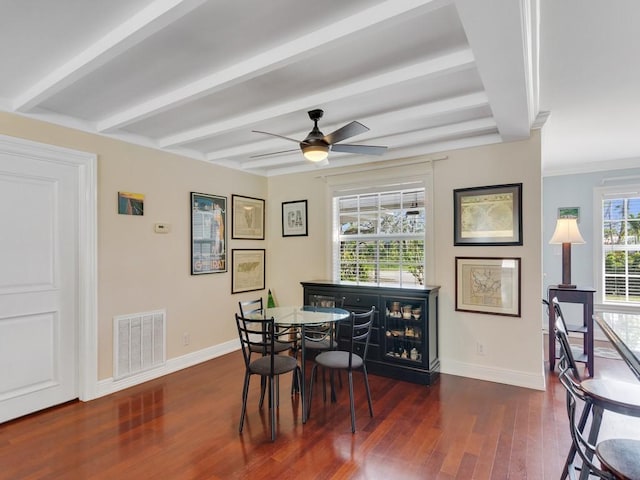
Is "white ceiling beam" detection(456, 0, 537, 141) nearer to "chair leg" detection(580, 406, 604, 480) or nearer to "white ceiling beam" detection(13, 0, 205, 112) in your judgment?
"white ceiling beam" detection(13, 0, 205, 112)

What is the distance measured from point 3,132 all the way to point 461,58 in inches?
134

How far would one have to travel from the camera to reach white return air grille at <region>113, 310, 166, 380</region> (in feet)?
→ 11.6

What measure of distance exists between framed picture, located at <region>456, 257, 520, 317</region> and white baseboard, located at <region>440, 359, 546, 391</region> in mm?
569

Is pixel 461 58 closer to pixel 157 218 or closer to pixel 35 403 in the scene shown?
pixel 157 218

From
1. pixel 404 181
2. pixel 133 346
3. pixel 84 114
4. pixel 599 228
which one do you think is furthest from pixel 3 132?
pixel 599 228

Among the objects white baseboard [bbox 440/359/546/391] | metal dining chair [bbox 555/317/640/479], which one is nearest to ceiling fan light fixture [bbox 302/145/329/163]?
metal dining chair [bbox 555/317/640/479]

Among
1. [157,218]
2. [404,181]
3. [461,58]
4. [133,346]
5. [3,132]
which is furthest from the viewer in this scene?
[404,181]

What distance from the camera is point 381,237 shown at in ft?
14.7

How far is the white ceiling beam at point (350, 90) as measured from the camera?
2.17 meters

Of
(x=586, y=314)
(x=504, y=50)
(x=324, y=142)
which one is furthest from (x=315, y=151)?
(x=586, y=314)

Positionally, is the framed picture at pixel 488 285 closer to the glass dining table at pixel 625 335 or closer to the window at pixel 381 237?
the window at pixel 381 237

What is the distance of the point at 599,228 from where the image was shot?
5.22m

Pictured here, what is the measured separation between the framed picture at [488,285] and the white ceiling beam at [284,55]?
2.77 meters

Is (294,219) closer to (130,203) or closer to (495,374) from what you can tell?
(130,203)
